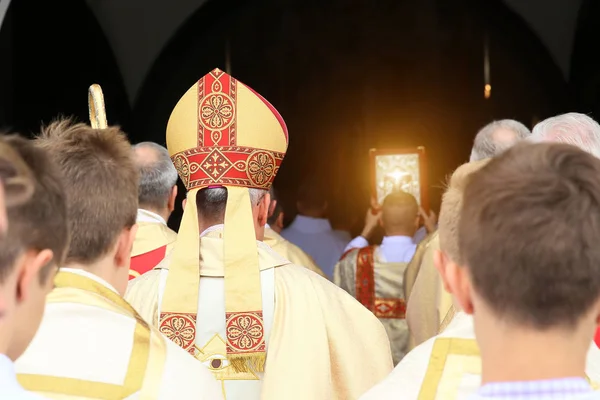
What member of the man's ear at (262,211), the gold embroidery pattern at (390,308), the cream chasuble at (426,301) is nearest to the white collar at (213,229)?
the man's ear at (262,211)

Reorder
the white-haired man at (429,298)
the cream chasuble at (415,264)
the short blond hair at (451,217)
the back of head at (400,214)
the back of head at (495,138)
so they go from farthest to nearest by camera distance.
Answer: the back of head at (400,214), the cream chasuble at (415,264), the white-haired man at (429,298), the back of head at (495,138), the short blond hair at (451,217)

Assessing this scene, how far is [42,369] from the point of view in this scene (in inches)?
83.0

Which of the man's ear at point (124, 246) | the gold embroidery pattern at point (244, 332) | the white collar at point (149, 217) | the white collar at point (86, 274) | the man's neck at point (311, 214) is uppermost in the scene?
the man's ear at point (124, 246)

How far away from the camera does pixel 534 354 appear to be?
1473 millimetres

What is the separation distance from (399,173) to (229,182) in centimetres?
486

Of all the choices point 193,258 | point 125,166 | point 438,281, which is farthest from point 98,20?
point 125,166

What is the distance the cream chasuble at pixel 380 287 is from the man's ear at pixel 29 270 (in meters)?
4.89

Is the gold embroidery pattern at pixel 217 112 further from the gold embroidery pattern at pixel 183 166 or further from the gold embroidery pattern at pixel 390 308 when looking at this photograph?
the gold embroidery pattern at pixel 390 308

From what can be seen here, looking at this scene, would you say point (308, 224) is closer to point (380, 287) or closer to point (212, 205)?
point (380, 287)

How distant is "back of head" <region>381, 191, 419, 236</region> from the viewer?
Answer: 6.31 meters

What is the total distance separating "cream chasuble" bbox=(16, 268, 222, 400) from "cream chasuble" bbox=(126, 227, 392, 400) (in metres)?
0.86

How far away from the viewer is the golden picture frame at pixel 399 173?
7887 millimetres

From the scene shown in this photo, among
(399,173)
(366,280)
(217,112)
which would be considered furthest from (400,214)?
(217,112)

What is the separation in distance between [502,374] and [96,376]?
90 cm
